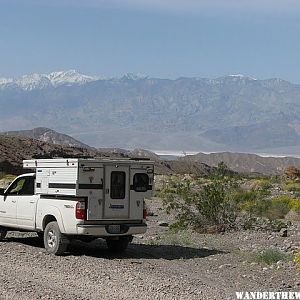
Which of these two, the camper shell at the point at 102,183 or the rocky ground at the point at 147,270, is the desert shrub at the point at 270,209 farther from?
the camper shell at the point at 102,183

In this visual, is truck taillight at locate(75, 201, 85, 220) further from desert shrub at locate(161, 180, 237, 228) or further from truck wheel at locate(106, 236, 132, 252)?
desert shrub at locate(161, 180, 237, 228)

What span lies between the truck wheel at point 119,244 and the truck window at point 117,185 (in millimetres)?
1221

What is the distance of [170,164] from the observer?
13925 cm

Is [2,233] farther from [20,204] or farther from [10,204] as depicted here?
[20,204]

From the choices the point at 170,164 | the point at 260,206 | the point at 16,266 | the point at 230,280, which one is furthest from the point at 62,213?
the point at 170,164

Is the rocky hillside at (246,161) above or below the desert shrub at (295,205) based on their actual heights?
above

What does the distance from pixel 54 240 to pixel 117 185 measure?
190 cm

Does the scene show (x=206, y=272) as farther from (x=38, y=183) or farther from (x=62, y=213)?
(x=38, y=183)

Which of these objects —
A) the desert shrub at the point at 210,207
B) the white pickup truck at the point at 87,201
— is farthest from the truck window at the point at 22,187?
the desert shrub at the point at 210,207

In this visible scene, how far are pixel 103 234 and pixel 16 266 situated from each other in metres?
2.36

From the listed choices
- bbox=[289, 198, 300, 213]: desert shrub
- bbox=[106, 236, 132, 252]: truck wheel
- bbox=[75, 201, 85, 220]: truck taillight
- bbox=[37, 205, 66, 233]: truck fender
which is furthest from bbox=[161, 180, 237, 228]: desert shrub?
bbox=[289, 198, 300, 213]: desert shrub

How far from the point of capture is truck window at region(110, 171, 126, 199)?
1584 centimetres

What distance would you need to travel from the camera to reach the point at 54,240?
15883 millimetres

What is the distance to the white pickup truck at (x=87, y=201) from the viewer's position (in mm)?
15469
